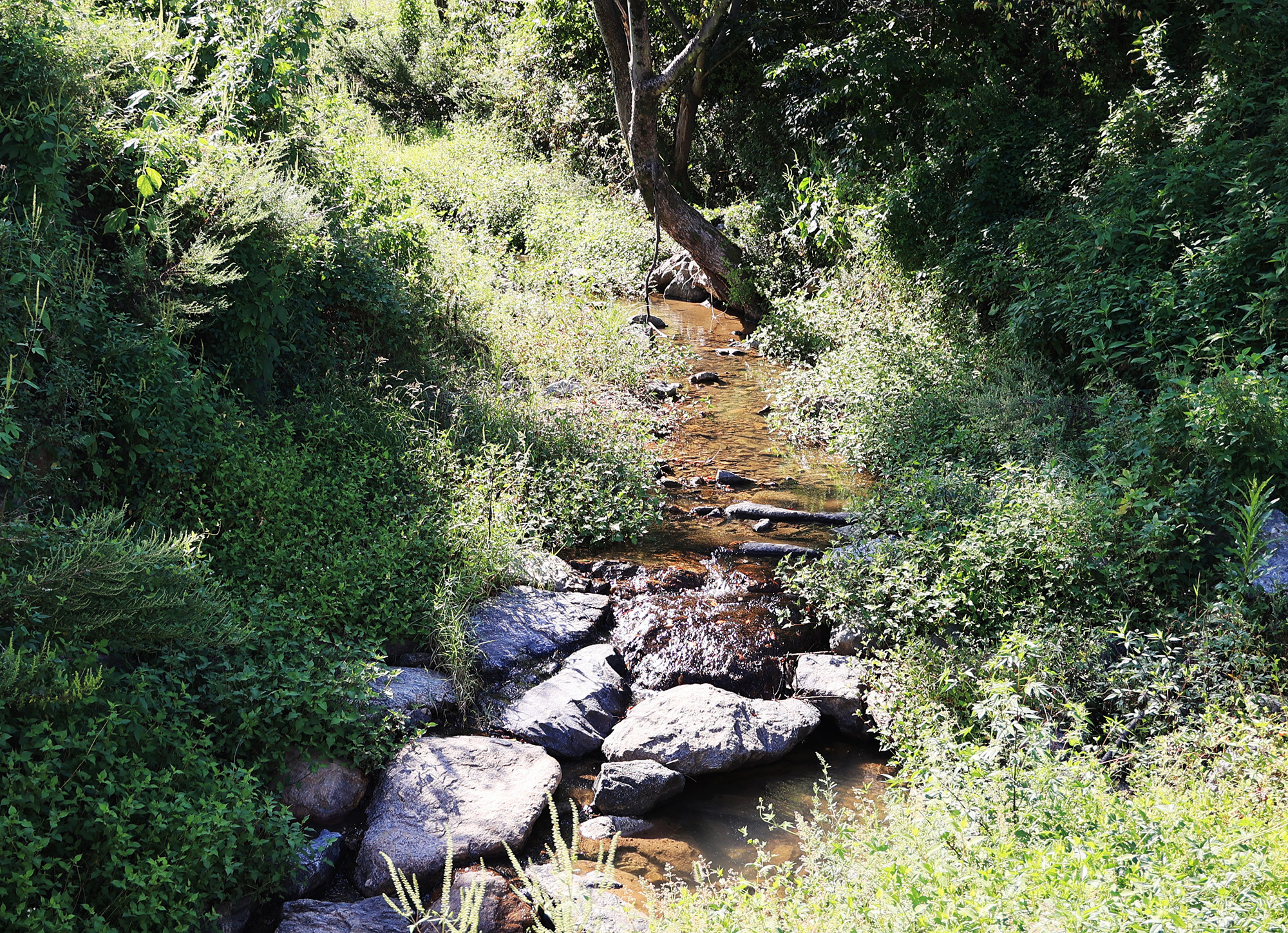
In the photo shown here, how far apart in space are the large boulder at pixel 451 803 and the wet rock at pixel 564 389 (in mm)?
4654

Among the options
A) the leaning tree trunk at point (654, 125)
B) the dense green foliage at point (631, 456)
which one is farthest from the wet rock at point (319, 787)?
the leaning tree trunk at point (654, 125)

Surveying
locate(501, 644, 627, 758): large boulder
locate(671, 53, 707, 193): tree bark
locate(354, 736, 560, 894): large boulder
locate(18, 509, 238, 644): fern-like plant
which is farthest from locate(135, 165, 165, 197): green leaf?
locate(671, 53, 707, 193): tree bark

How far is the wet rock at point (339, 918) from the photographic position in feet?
11.8

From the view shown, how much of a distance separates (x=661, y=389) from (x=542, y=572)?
454 cm

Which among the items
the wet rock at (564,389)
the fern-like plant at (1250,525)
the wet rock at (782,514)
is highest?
the fern-like plant at (1250,525)

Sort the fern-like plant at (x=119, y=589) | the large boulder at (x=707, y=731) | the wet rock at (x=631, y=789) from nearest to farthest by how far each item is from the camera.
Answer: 1. the fern-like plant at (x=119, y=589)
2. the wet rock at (x=631, y=789)
3. the large boulder at (x=707, y=731)

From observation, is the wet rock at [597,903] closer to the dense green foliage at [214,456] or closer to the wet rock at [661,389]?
the dense green foliage at [214,456]

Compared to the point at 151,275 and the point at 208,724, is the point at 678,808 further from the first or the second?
the point at 151,275

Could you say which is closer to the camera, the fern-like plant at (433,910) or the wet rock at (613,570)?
the fern-like plant at (433,910)

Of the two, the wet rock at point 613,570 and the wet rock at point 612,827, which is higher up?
the wet rock at point 613,570

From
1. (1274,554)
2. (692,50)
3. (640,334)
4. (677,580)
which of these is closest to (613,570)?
(677,580)

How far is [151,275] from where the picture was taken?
5410 mm

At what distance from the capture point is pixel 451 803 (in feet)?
14.0

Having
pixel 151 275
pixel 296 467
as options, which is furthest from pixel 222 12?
pixel 296 467
